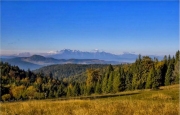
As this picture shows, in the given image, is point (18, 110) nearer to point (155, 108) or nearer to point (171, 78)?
point (155, 108)

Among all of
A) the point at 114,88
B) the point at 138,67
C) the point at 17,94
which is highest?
the point at 138,67

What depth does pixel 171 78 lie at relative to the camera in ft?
296

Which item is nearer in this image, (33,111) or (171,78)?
(33,111)

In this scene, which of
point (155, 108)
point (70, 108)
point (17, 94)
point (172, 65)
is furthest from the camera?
point (17, 94)

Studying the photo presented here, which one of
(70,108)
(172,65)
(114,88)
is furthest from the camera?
(172,65)

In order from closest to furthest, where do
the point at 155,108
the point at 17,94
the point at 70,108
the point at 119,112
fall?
the point at 119,112
the point at 155,108
the point at 70,108
the point at 17,94

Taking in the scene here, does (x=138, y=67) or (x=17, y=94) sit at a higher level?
(x=138, y=67)

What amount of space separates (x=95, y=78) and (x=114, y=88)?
3234cm

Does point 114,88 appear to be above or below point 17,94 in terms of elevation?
above

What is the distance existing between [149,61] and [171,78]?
13.8 m

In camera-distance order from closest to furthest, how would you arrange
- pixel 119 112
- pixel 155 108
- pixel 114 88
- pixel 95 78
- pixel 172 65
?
pixel 119 112, pixel 155 108, pixel 114 88, pixel 172 65, pixel 95 78

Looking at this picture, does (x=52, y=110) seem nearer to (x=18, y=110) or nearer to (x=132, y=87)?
(x=18, y=110)

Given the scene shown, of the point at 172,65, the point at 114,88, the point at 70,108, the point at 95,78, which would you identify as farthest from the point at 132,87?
the point at 70,108

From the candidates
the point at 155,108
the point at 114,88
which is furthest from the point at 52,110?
the point at 114,88
